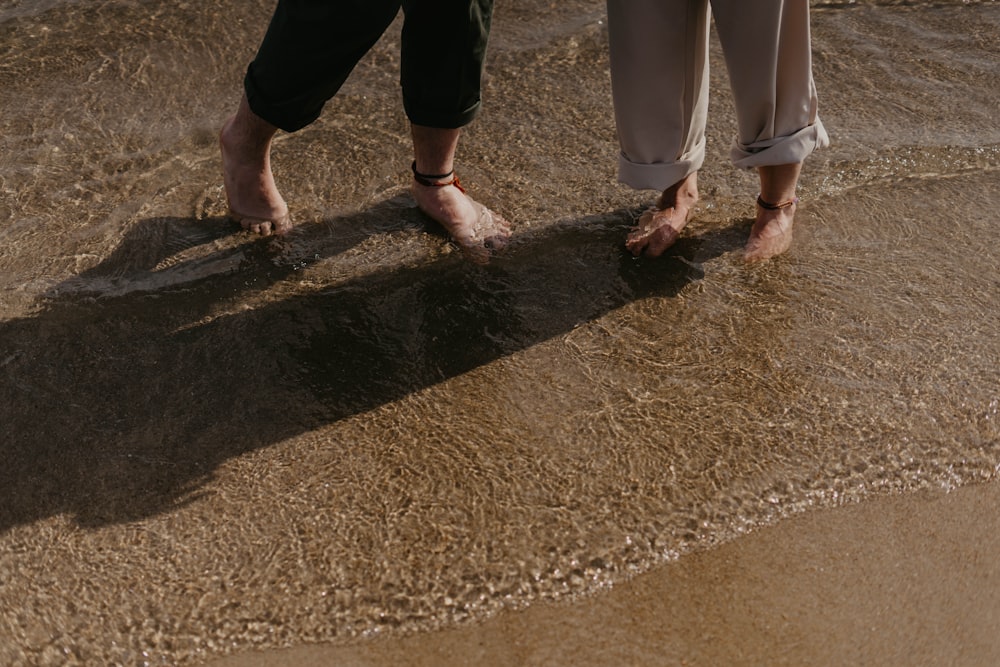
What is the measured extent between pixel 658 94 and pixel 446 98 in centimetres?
55

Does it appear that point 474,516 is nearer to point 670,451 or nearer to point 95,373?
point 670,451

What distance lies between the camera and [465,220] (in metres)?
2.90

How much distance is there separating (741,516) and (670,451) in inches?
8.6

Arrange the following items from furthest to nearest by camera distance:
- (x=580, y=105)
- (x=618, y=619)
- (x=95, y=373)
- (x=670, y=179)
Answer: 1. (x=580, y=105)
2. (x=670, y=179)
3. (x=95, y=373)
4. (x=618, y=619)

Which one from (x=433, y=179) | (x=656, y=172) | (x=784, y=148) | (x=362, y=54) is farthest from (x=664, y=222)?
(x=362, y=54)

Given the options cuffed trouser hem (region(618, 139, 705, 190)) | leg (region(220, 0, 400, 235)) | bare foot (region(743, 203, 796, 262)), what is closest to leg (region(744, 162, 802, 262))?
bare foot (region(743, 203, 796, 262))

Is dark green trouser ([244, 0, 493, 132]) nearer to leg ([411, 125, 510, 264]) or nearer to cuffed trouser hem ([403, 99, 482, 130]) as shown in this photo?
cuffed trouser hem ([403, 99, 482, 130])

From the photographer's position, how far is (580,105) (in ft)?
11.6

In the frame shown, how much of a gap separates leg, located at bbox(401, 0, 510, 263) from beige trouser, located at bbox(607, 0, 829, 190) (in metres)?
0.36

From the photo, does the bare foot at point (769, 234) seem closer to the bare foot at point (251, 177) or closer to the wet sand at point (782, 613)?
the wet sand at point (782, 613)

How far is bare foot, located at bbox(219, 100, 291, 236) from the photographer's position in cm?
274

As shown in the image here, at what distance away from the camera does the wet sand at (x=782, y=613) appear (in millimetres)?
1894

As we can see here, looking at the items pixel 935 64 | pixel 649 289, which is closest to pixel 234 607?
pixel 649 289

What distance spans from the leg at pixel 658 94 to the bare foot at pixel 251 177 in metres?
0.93
